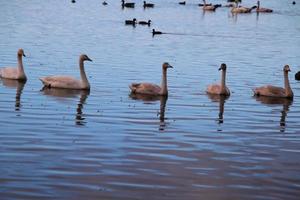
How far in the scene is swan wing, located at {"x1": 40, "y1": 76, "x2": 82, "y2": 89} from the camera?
824 inches

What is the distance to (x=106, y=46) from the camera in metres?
36.0

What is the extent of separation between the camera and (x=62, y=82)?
2092cm

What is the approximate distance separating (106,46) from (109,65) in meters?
8.68

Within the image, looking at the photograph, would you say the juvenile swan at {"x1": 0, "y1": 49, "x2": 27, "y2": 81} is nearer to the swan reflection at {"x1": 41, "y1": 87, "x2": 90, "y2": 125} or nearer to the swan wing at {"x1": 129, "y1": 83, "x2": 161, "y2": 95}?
the swan reflection at {"x1": 41, "y1": 87, "x2": 90, "y2": 125}

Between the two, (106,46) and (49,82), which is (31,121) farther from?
(106,46)

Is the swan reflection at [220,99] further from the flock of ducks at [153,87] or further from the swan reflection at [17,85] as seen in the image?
the swan reflection at [17,85]

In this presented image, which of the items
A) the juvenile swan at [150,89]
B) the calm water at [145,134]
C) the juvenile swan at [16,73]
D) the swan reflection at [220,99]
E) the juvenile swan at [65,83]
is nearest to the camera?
the calm water at [145,134]

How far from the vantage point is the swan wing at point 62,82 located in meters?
20.9

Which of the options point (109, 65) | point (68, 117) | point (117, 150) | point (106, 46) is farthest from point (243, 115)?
point (106, 46)

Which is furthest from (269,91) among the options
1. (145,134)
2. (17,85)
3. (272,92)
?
(145,134)

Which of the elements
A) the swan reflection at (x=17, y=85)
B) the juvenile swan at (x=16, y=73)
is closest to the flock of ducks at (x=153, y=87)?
the swan reflection at (x=17, y=85)

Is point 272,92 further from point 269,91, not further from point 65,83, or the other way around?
point 65,83

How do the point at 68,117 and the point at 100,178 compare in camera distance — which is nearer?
the point at 100,178

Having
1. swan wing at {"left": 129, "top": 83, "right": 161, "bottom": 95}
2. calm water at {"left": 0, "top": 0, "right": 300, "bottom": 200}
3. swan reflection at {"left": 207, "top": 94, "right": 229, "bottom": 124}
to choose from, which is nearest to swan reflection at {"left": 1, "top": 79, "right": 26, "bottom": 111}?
calm water at {"left": 0, "top": 0, "right": 300, "bottom": 200}
